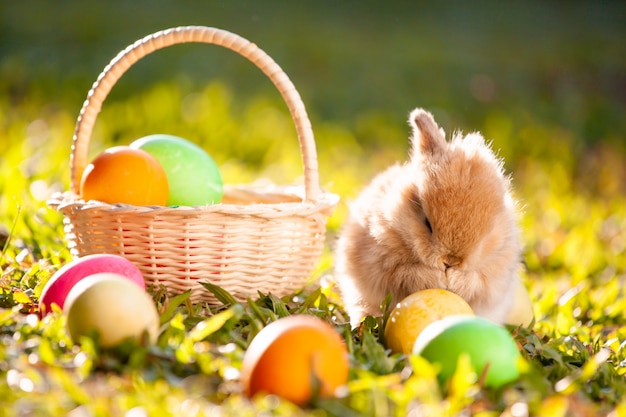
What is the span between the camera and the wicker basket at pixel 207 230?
339cm

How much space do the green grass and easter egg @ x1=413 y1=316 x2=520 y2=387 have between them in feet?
0.22

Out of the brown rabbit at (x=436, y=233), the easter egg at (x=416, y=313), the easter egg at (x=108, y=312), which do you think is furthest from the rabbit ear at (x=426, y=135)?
the easter egg at (x=108, y=312)

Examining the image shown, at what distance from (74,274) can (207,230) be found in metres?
0.64

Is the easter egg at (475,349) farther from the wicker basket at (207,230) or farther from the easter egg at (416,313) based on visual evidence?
the wicker basket at (207,230)

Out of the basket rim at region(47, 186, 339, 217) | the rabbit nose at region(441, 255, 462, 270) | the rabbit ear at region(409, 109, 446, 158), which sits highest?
the rabbit ear at region(409, 109, 446, 158)

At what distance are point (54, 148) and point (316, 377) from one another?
13.4 ft

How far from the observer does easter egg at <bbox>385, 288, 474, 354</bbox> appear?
3041 mm

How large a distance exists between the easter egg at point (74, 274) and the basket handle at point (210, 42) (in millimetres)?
808

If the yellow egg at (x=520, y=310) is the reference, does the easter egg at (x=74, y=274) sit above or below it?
above

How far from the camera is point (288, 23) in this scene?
10.8 meters

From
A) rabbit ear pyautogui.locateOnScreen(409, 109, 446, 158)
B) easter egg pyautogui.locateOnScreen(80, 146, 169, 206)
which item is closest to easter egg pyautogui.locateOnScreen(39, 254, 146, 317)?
easter egg pyautogui.locateOnScreen(80, 146, 169, 206)

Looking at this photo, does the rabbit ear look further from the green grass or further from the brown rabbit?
the green grass

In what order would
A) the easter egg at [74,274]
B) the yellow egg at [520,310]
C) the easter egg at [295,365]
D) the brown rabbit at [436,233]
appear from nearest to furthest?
the easter egg at [295,365] → the easter egg at [74,274] → the brown rabbit at [436,233] → the yellow egg at [520,310]

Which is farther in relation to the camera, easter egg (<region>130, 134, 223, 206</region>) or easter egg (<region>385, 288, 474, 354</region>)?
easter egg (<region>130, 134, 223, 206</region>)
